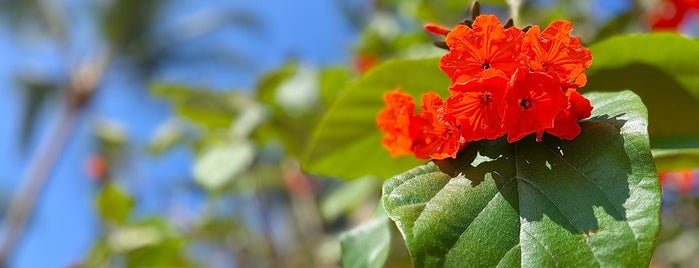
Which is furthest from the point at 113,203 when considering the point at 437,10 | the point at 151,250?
the point at 437,10

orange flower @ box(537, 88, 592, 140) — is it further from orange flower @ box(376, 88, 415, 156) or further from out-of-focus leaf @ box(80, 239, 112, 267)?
out-of-focus leaf @ box(80, 239, 112, 267)

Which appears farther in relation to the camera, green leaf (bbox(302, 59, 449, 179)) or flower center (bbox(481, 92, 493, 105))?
→ green leaf (bbox(302, 59, 449, 179))

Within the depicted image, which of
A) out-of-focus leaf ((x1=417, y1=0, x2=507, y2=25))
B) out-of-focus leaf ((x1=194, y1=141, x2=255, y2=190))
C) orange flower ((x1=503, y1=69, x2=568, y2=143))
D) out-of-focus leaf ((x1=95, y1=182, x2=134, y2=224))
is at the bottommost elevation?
out-of-focus leaf ((x1=95, y1=182, x2=134, y2=224))

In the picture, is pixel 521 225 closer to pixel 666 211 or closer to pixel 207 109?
pixel 207 109

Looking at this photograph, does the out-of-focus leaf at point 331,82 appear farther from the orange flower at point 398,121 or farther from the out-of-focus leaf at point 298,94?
the orange flower at point 398,121

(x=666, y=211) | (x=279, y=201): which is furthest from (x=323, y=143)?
(x=279, y=201)

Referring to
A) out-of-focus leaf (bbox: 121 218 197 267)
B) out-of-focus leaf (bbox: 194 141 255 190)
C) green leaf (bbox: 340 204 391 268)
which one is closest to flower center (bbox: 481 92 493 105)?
green leaf (bbox: 340 204 391 268)

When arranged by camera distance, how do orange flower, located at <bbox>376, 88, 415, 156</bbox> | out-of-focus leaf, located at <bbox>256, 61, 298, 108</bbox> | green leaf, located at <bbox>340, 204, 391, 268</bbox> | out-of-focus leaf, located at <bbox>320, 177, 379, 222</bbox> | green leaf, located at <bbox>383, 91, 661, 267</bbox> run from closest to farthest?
1. green leaf, located at <bbox>383, 91, 661, 267</bbox>
2. orange flower, located at <bbox>376, 88, 415, 156</bbox>
3. green leaf, located at <bbox>340, 204, 391, 268</bbox>
4. out-of-focus leaf, located at <bbox>256, 61, 298, 108</bbox>
5. out-of-focus leaf, located at <bbox>320, 177, 379, 222</bbox>
